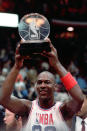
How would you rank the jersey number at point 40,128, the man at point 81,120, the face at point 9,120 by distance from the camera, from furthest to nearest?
the man at point 81,120, the face at point 9,120, the jersey number at point 40,128

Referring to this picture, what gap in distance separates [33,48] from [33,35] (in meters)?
0.17

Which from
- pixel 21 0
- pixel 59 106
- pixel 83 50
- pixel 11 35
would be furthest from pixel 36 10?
pixel 59 106

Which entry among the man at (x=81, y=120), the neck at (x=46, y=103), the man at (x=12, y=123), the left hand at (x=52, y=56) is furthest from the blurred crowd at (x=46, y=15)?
the left hand at (x=52, y=56)

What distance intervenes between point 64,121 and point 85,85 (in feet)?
19.3

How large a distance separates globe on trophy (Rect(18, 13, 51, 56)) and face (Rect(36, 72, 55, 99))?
701 millimetres

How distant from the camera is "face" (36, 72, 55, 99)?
10.8 feet

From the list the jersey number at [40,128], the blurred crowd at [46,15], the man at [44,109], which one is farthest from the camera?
the blurred crowd at [46,15]

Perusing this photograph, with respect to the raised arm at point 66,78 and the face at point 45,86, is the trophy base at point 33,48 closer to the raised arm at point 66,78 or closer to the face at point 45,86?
the raised arm at point 66,78

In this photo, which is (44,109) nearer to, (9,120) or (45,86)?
(45,86)

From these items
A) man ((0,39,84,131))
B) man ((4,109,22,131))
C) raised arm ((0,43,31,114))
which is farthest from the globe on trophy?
man ((4,109,22,131))

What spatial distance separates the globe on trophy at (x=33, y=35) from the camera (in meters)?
2.59

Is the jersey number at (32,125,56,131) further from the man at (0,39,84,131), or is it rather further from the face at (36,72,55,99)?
the face at (36,72,55,99)

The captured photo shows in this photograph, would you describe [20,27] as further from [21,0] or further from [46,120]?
[21,0]

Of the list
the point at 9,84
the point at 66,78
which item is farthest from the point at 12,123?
the point at 66,78
